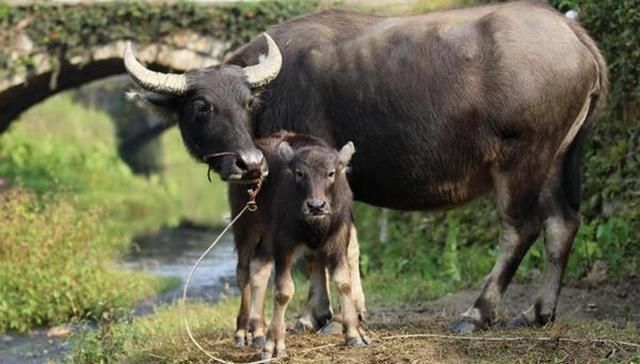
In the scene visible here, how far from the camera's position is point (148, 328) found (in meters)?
9.12

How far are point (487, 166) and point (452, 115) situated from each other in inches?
14.4

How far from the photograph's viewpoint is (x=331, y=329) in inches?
269

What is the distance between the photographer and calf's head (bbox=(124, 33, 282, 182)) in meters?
6.24

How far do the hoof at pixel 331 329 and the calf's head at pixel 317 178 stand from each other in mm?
1019

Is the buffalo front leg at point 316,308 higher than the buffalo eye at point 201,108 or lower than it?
lower

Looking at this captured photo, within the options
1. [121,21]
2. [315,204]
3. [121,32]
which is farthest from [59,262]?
[315,204]

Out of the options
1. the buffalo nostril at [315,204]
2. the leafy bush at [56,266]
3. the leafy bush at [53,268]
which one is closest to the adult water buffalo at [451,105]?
the buffalo nostril at [315,204]

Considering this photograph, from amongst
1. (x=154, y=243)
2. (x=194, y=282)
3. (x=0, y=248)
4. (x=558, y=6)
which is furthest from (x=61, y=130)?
(x=558, y=6)

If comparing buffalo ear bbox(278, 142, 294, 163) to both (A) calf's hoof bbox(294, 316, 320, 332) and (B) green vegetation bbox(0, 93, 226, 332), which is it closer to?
(A) calf's hoof bbox(294, 316, 320, 332)

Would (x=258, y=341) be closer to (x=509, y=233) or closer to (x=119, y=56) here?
(x=509, y=233)

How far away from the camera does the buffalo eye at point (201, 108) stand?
6.39m

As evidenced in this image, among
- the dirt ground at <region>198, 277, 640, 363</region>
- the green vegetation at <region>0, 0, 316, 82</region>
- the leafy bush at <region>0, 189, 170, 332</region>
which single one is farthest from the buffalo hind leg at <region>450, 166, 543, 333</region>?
the green vegetation at <region>0, 0, 316, 82</region>

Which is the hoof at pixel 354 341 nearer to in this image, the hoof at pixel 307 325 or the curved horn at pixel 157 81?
the hoof at pixel 307 325

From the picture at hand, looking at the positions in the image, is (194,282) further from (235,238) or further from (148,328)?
(235,238)
